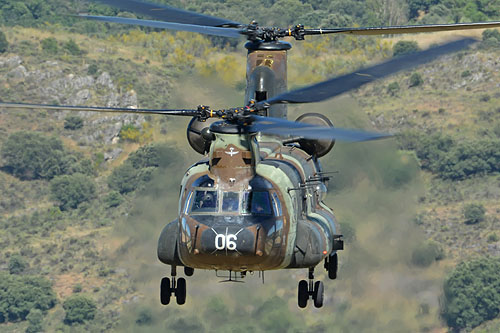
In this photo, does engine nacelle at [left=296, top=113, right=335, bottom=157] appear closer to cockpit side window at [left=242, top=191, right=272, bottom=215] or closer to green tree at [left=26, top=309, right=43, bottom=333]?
cockpit side window at [left=242, top=191, right=272, bottom=215]

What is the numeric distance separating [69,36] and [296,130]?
9313 centimetres

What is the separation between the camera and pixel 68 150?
350 ft

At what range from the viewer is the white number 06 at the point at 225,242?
3069 cm

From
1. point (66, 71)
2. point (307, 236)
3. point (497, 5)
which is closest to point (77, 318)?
point (66, 71)

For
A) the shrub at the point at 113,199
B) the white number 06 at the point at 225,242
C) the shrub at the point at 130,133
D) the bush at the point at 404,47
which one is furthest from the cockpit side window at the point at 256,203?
the bush at the point at 404,47

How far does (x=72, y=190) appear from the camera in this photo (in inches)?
3890

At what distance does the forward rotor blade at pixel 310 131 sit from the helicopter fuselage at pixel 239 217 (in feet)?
3.01

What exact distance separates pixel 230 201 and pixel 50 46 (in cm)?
8886

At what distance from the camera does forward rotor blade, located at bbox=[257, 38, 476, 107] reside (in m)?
28.5

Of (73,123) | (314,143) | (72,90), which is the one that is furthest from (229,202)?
(72,90)

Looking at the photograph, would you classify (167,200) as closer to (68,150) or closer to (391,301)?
(391,301)

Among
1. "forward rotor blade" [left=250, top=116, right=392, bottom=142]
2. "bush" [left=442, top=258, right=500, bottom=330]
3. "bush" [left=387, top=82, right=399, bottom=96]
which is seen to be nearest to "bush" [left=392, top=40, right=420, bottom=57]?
"bush" [left=387, top=82, right=399, bottom=96]

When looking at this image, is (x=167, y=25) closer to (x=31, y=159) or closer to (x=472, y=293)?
(x=472, y=293)

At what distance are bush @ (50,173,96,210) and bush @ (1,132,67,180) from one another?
3.09 meters
